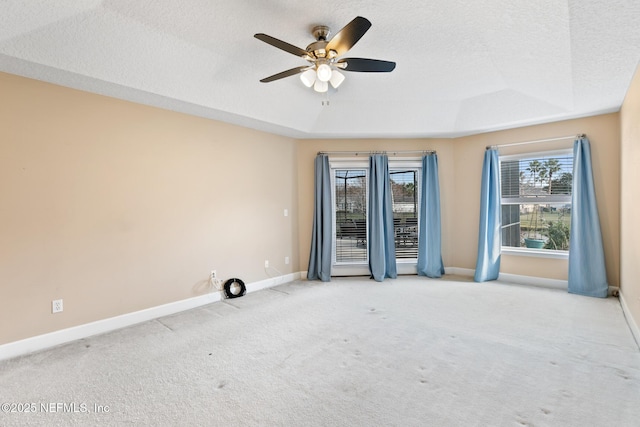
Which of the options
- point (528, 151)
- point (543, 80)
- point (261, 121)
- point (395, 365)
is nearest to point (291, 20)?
point (261, 121)

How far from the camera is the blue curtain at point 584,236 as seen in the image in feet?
13.6

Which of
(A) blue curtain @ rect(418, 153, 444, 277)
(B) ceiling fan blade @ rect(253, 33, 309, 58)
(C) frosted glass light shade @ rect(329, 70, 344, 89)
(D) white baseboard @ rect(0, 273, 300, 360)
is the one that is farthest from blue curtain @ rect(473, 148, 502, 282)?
(D) white baseboard @ rect(0, 273, 300, 360)

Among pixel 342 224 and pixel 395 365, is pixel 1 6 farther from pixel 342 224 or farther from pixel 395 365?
pixel 342 224

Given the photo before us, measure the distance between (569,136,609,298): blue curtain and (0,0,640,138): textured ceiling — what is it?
0.65 metres

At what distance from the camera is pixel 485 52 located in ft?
10.1

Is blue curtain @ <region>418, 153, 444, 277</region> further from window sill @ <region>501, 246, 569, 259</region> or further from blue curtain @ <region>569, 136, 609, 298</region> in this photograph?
blue curtain @ <region>569, 136, 609, 298</region>

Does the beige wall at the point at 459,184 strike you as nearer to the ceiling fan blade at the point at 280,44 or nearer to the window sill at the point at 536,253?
the window sill at the point at 536,253

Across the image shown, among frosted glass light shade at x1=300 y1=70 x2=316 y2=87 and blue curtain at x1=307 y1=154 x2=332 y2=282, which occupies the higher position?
frosted glass light shade at x1=300 y1=70 x2=316 y2=87

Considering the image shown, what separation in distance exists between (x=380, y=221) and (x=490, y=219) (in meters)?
1.75

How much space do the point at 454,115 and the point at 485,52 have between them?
1767mm

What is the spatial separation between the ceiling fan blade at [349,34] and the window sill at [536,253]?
4.34 metres

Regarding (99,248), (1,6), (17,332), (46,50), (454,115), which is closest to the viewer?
(1,6)

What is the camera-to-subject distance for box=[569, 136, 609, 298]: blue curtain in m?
4.16

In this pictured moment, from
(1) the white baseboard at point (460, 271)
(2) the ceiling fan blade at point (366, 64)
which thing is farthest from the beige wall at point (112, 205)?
(1) the white baseboard at point (460, 271)
